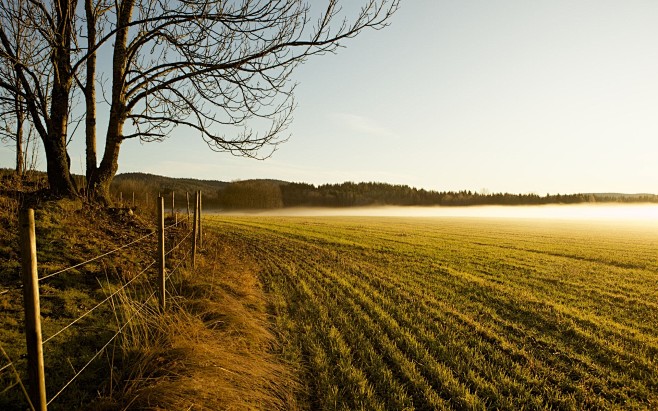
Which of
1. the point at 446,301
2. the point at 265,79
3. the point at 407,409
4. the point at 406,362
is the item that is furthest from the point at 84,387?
the point at 446,301

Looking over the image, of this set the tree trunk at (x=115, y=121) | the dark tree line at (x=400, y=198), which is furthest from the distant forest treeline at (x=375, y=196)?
the tree trunk at (x=115, y=121)

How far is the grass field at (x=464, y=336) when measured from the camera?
4.57 m

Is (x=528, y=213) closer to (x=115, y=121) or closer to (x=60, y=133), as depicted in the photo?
A: (x=115, y=121)

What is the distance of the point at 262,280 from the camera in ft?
34.7

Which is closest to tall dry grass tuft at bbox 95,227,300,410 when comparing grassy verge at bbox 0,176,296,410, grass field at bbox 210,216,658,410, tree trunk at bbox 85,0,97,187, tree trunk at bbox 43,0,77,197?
grassy verge at bbox 0,176,296,410

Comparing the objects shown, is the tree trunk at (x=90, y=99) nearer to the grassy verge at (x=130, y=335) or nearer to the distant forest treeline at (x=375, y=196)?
the grassy verge at (x=130, y=335)

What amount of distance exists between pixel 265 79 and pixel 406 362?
233 inches

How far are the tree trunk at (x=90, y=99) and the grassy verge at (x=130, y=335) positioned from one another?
2097 millimetres

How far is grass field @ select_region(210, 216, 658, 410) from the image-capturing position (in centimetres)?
457

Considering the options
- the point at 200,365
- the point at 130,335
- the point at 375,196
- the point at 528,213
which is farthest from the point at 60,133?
the point at 375,196

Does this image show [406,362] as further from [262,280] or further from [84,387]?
[262,280]

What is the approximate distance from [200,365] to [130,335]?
4.67 ft

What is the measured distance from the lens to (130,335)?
4.70 metres

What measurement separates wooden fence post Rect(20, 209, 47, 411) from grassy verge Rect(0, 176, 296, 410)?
0.68 feet
